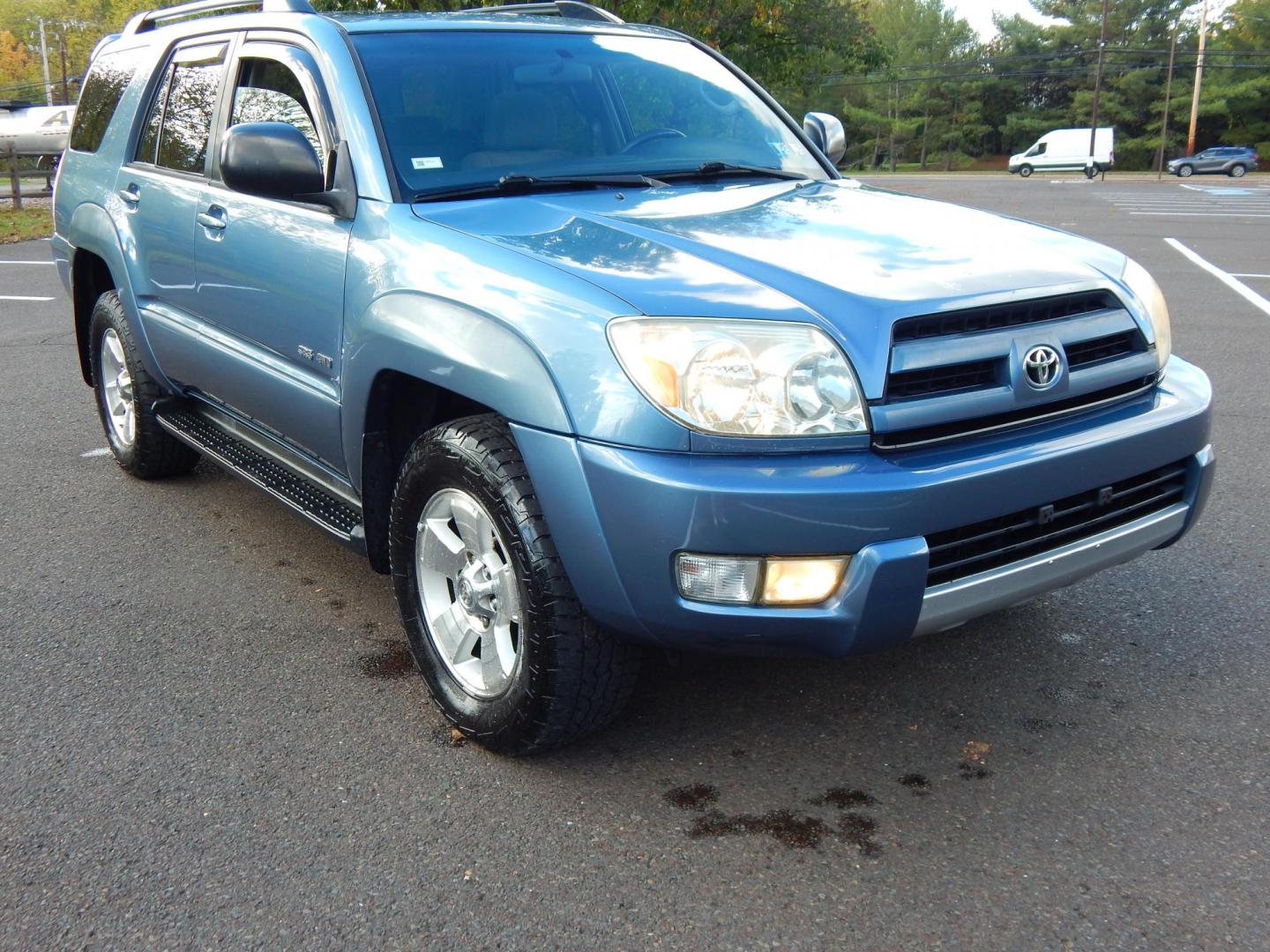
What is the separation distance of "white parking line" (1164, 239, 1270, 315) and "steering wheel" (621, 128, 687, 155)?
24.2 ft

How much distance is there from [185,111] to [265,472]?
143cm

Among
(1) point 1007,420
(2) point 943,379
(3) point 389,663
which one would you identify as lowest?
(3) point 389,663

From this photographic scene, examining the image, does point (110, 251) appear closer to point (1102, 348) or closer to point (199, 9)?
point (199, 9)

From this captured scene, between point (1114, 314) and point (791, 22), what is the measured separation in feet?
63.2

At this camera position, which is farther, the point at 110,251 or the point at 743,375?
the point at 110,251

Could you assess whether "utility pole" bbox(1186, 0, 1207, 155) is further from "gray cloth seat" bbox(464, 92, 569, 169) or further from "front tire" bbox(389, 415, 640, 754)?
"front tire" bbox(389, 415, 640, 754)

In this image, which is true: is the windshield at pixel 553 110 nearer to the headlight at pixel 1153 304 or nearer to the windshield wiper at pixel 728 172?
the windshield wiper at pixel 728 172

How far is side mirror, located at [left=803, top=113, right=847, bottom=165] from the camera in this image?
445 centimetres

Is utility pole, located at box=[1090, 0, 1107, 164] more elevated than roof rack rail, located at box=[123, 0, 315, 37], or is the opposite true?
utility pole, located at box=[1090, 0, 1107, 164]

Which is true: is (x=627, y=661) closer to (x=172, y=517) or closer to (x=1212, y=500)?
(x=172, y=517)

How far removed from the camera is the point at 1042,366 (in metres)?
2.66

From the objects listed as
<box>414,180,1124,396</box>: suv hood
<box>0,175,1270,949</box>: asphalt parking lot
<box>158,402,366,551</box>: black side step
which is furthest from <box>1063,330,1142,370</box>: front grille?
<box>158,402,366,551</box>: black side step

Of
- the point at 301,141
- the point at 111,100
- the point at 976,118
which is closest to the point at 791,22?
the point at 111,100

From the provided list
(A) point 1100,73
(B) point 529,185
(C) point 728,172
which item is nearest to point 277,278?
(B) point 529,185
